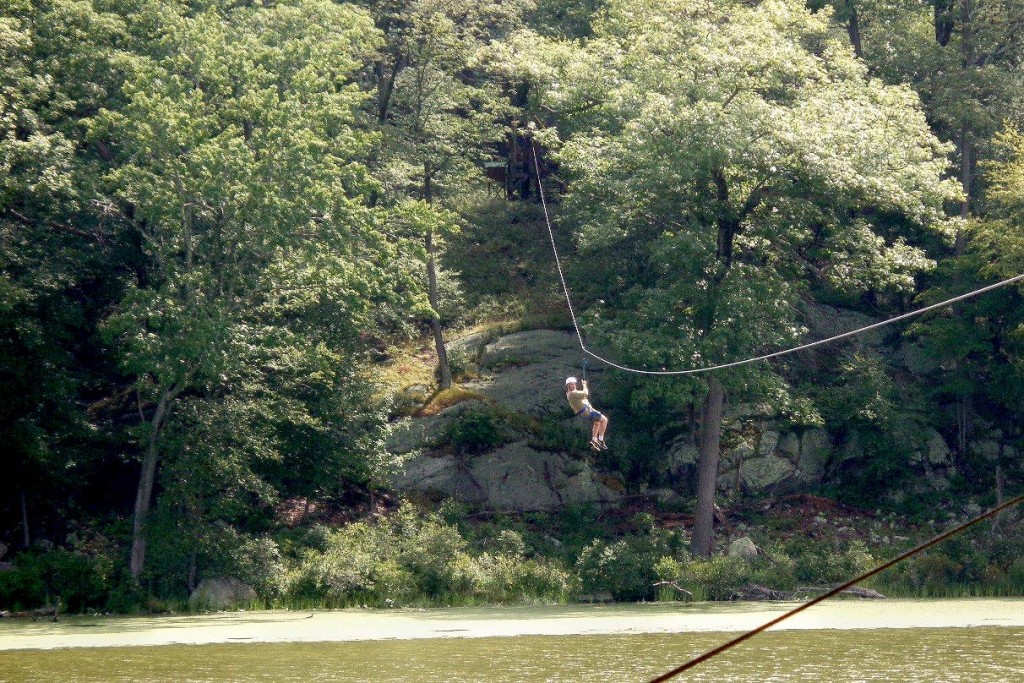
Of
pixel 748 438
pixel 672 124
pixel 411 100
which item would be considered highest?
pixel 411 100

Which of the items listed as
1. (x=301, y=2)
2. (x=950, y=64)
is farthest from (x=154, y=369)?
(x=950, y=64)

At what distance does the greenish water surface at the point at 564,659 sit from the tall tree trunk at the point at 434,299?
1385cm

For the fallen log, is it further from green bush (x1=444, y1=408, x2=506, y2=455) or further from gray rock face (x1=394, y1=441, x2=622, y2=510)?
green bush (x1=444, y1=408, x2=506, y2=455)

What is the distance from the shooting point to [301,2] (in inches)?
1169

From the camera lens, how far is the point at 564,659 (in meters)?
16.2

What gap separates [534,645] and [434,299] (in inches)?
655

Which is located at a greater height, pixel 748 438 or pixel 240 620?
pixel 748 438

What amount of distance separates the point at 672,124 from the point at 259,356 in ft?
31.8

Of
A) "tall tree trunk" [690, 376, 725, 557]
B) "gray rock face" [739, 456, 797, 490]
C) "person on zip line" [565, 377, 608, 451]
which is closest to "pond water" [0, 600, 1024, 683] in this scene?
"person on zip line" [565, 377, 608, 451]

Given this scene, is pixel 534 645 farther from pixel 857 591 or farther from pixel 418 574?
pixel 857 591

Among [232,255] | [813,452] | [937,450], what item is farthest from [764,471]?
[232,255]

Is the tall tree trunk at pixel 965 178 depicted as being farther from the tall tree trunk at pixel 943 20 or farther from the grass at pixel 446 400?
the grass at pixel 446 400

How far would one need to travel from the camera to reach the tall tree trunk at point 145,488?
2403cm

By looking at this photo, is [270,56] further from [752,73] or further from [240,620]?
[240,620]
